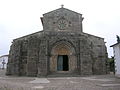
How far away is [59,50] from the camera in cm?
2536

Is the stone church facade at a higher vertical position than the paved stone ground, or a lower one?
higher

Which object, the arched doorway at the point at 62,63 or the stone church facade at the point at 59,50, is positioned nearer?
the stone church facade at the point at 59,50

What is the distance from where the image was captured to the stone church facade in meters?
23.7

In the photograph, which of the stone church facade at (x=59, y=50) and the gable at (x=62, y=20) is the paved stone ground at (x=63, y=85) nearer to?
the stone church facade at (x=59, y=50)

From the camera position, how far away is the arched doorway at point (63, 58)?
24397mm

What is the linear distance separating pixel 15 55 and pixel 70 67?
9370 mm

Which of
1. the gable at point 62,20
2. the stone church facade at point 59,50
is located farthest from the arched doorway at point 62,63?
the gable at point 62,20

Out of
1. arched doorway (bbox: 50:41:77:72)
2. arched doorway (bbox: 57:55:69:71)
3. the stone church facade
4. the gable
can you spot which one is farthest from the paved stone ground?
the gable

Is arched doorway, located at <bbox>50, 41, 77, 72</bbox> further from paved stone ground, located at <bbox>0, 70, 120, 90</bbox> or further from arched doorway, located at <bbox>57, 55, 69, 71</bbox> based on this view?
paved stone ground, located at <bbox>0, 70, 120, 90</bbox>

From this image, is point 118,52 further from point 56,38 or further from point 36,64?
point 36,64

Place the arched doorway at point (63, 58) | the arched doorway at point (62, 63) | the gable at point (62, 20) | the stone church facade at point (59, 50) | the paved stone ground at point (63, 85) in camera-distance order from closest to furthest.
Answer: the paved stone ground at point (63, 85) → the stone church facade at point (59, 50) → the arched doorway at point (63, 58) → the arched doorway at point (62, 63) → the gable at point (62, 20)

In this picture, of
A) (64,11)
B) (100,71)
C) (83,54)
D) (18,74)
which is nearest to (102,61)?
(100,71)

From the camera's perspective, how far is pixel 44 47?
77.6 feet

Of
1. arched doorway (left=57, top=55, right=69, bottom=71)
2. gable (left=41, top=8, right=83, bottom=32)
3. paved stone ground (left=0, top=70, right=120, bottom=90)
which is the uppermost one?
gable (left=41, top=8, right=83, bottom=32)
